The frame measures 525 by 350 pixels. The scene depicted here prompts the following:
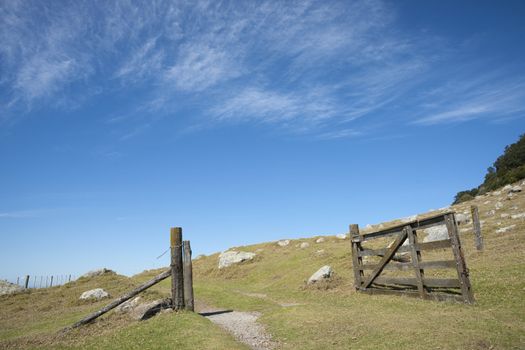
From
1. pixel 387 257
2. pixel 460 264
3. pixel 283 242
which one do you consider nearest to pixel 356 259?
pixel 387 257

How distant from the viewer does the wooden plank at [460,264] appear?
12758 millimetres

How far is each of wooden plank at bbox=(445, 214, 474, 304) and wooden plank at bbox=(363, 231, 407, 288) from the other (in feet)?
8.14

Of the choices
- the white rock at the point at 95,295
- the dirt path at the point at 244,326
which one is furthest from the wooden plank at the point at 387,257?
the white rock at the point at 95,295

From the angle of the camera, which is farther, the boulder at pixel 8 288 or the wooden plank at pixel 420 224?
the boulder at pixel 8 288

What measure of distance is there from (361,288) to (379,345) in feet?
31.6

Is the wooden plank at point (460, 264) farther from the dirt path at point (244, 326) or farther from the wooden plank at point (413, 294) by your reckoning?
the dirt path at point (244, 326)

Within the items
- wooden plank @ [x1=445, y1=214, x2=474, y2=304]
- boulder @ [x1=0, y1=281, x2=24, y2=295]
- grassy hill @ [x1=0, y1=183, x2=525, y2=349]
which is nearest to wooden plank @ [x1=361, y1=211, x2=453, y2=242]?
wooden plank @ [x1=445, y1=214, x2=474, y2=304]

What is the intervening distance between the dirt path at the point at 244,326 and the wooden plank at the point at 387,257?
6001 mm

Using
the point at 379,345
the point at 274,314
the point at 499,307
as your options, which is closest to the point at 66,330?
the point at 274,314

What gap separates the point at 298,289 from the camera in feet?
73.8

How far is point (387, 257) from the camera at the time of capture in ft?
54.7

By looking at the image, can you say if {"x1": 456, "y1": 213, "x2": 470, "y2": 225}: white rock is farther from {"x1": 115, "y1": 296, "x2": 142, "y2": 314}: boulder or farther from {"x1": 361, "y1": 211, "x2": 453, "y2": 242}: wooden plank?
{"x1": 115, "y1": 296, "x2": 142, "y2": 314}: boulder

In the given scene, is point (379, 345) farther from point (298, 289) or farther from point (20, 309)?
point (20, 309)

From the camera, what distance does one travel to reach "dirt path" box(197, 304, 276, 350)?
10991 mm
